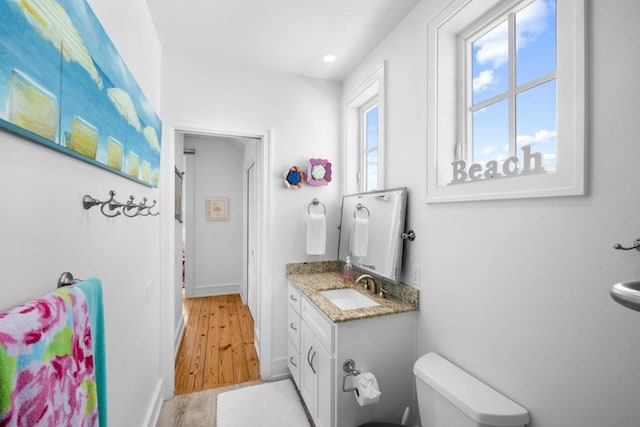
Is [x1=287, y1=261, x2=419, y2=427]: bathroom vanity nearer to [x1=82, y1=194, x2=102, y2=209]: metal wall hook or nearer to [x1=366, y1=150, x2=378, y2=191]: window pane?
[x1=366, y1=150, x2=378, y2=191]: window pane

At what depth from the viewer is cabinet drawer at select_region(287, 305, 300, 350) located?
2.06m

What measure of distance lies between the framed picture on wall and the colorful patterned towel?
412cm

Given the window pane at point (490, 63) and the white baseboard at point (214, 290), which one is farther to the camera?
the white baseboard at point (214, 290)

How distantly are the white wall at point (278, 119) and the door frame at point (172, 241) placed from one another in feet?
0.12

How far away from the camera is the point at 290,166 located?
7.88ft

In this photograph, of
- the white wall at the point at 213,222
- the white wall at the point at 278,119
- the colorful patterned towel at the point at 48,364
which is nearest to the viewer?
the colorful patterned towel at the point at 48,364

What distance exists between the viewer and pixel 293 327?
2180 mm

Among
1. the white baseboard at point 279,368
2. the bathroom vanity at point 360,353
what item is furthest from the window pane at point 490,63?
the white baseboard at point 279,368

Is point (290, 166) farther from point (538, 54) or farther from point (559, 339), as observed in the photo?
point (559, 339)

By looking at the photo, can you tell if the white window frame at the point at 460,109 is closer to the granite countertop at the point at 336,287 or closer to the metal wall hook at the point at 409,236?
the metal wall hook at the point at 409,236

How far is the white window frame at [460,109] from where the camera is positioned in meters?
0.91

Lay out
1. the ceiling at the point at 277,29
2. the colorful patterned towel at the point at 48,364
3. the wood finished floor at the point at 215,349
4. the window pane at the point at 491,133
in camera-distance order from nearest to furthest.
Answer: the colorful patterned towel at the point at 48,364 < the window pane at the point at 491,133 < the ceiling at the point at 277,29 < the wood finished floor at the point at 215,349

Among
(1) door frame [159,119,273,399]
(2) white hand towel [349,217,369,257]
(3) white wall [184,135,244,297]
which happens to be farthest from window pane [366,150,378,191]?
(3) white wall [184,135,244,297]

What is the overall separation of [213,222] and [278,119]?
2835 millimetres
